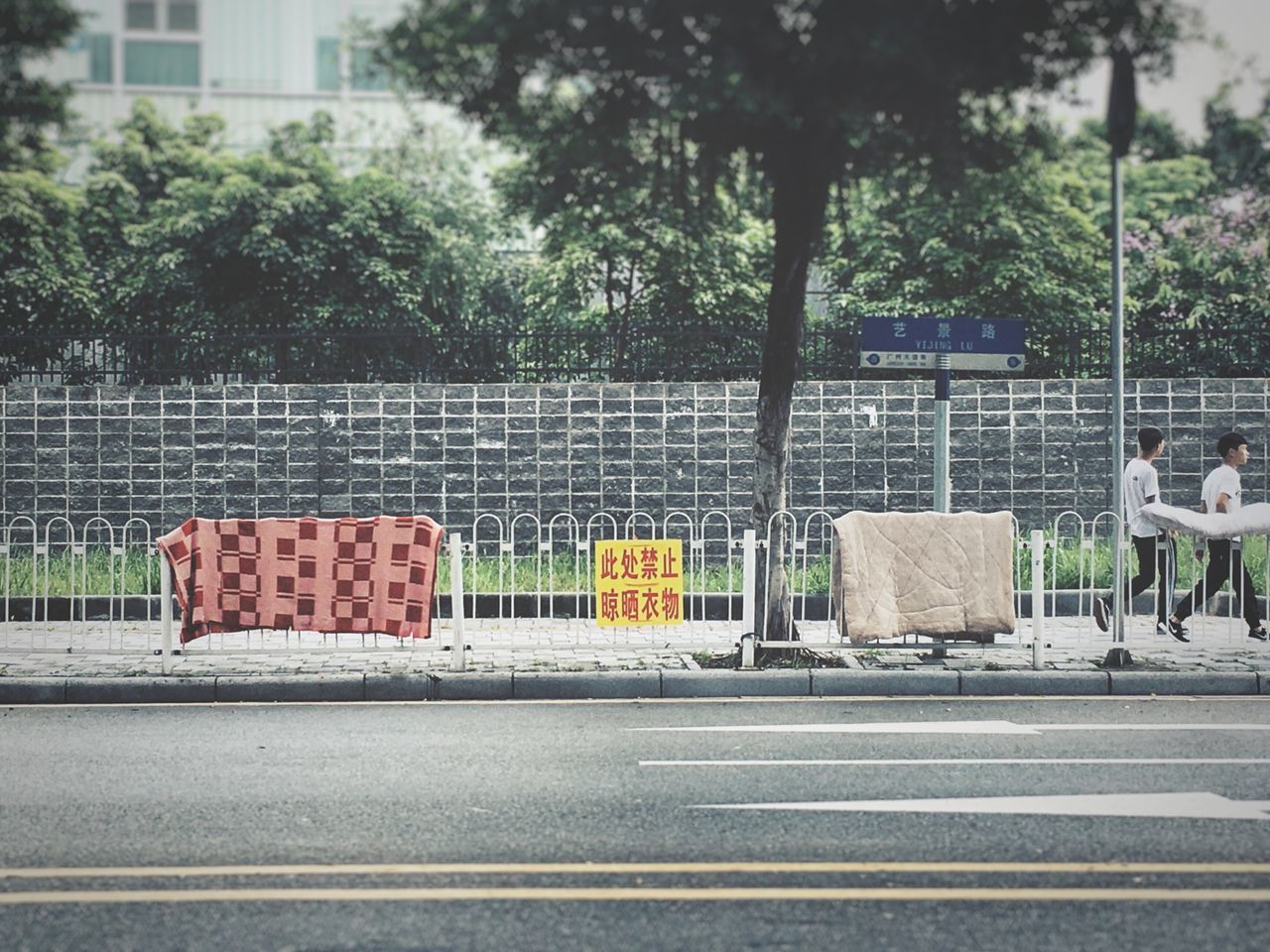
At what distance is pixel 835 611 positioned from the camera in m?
11.1

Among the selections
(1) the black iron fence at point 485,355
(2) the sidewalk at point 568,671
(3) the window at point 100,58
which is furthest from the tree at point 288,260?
(3) the window at point 100,58

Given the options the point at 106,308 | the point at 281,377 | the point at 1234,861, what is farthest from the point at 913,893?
the point at 106,308

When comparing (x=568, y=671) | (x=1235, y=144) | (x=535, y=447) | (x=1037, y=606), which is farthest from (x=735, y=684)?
(x=1235, y=144)

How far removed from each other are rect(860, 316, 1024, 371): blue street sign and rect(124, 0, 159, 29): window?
28150mm

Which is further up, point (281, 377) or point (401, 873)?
point (281, 377)

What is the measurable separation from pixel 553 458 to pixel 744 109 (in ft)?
20.7

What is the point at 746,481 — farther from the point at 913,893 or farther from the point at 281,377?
the point at 913,893

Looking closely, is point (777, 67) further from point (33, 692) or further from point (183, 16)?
point (183, 16)

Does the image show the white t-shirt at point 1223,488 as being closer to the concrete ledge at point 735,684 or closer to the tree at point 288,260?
the concrete ledge at point 735,684

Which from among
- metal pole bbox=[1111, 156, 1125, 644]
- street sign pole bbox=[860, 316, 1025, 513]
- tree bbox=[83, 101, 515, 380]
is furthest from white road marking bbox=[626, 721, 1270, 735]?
tree bbox=[83, 101, 515, 380]

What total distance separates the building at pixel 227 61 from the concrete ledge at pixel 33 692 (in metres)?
25.9

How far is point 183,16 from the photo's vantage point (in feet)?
116

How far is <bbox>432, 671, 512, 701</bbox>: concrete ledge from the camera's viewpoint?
10383 mm

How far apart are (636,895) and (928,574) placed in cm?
581
